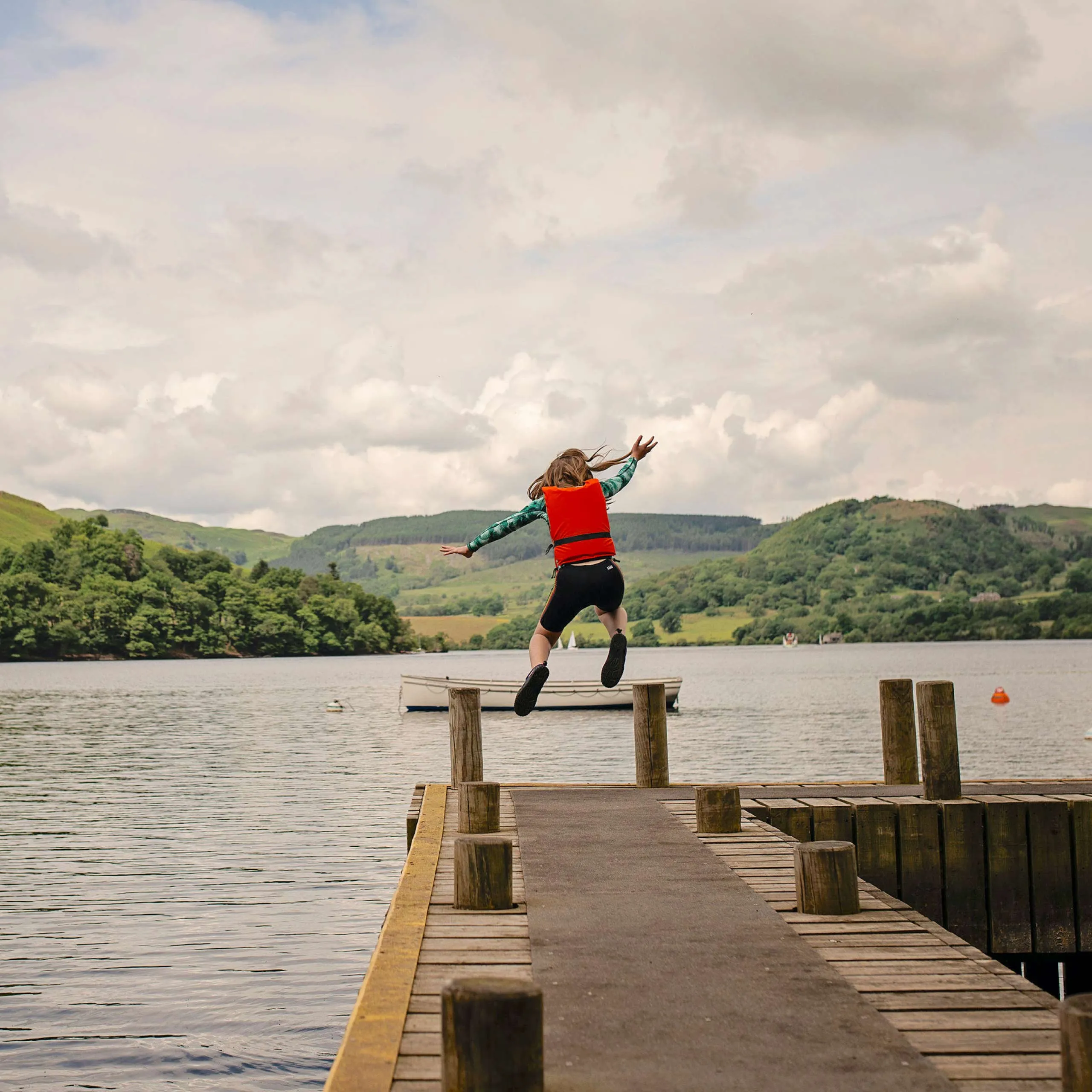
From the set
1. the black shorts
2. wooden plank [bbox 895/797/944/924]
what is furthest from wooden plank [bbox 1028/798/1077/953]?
the black shorts

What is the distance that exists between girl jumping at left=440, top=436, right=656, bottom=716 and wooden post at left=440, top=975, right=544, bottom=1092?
6.63 m

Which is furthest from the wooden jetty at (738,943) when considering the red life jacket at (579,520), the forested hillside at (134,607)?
the forested hillside at (134,607)

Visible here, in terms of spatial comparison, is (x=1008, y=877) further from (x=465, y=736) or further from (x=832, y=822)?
(x=465, y=736)

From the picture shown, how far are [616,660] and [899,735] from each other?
5.21m

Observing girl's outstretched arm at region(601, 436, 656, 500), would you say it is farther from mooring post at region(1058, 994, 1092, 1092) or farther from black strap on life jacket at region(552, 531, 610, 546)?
mooring post at region(1058, 994, 1092, 1092)

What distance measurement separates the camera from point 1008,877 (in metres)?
12.4

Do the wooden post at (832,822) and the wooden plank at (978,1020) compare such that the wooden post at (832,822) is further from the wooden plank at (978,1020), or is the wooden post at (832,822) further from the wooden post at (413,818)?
the wooden plank at (978,1020)

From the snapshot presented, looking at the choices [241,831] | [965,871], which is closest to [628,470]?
[965,871]

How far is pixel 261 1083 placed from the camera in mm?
12477

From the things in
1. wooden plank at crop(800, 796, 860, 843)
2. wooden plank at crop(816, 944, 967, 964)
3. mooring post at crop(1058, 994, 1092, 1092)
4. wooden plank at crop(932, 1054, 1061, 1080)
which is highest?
mooring post at crop(1058, 994, 1092, 1092)

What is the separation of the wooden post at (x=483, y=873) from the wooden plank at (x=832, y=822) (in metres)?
5.18

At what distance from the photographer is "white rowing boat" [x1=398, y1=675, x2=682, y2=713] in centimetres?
6631

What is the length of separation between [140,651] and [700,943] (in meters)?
184

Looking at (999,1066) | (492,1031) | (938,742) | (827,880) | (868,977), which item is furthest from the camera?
(938,742)
